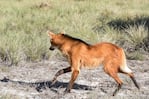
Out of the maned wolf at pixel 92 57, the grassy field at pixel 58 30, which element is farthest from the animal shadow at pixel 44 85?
the grassy field at pixel 58 30

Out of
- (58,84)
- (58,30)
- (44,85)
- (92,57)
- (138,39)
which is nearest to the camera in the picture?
(92,57)

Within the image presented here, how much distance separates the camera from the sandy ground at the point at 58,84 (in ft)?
24.0

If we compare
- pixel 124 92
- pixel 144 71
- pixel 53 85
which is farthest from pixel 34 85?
pixel 144 71

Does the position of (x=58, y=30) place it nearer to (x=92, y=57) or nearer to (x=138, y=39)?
(x=138, y=39)

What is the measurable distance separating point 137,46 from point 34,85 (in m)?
4.81

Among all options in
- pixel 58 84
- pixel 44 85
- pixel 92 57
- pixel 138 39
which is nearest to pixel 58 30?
pixel 138 39

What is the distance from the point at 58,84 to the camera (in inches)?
320

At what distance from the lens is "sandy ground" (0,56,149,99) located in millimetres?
7301

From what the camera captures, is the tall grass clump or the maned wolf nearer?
the maned wolf

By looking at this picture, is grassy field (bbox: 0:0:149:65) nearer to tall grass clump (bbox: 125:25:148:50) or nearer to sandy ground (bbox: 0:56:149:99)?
tall grass clump (bbox: 125:25:148:50)

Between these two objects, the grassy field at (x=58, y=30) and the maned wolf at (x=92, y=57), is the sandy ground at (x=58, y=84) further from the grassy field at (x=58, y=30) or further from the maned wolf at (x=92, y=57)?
the grassy field at (x=58, y=30)

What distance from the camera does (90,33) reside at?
12.8 meters

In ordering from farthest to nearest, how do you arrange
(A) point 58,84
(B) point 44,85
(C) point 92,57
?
(A) point 58,84 < (B) point 44,85 < (C) point 92,57

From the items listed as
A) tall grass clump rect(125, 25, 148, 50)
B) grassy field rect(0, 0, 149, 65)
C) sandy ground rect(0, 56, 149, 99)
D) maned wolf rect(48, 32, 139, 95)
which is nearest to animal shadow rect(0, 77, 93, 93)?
sandy ground rect(0, 56, 149, 99)
